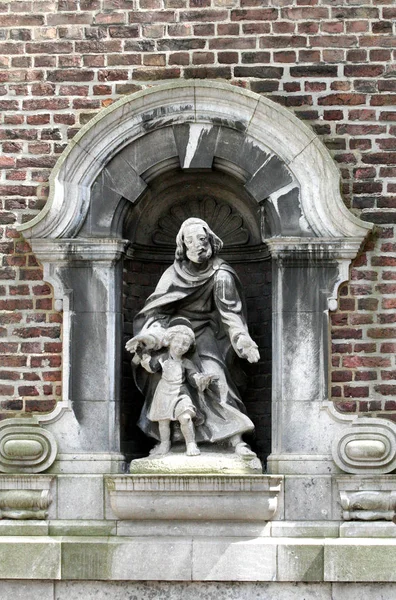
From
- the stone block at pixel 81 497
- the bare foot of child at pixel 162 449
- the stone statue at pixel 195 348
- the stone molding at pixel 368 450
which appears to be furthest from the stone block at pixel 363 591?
the stone block at pixel 81 497

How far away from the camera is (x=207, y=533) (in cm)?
1143

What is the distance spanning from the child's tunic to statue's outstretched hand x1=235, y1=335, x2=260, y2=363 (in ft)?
1.28

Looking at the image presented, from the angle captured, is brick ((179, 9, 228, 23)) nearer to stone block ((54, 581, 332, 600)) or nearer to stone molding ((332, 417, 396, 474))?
stone molding ((332, 417, 396, 474))

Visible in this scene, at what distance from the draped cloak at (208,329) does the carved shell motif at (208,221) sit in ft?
1.58

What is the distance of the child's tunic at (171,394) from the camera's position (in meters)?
11.5

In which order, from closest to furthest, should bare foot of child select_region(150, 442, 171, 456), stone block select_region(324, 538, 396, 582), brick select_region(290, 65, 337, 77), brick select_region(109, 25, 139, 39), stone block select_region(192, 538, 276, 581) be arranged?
stone block select_region(324, 538, 396, 582)
stone block select_region(192, 538, 276, 581)
bare foot of child select_region(150, 442, 171, 456)
brick select_region(290, 65, 337, 77)
brick select_region(109, 25, 139, 39)

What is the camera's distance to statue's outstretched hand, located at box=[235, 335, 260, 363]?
11445 millimetres

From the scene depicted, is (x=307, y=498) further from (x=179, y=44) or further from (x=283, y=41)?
(x=179, y=44)

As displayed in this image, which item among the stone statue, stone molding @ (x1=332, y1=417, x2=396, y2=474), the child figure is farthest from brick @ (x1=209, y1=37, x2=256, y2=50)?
stone molding @ (x1=332, y1=417, x2=396, y2=474)

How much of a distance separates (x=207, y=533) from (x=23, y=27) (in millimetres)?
3432

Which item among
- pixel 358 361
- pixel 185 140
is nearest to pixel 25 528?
pixel 358 361

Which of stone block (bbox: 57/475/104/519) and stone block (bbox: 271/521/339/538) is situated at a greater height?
stone block (bbox: 57/475/104/519)

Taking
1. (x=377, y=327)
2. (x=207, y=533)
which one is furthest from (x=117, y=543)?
(x=377, y=327)

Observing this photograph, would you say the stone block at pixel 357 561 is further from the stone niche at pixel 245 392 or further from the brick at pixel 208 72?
the brick at pixel 208 72
